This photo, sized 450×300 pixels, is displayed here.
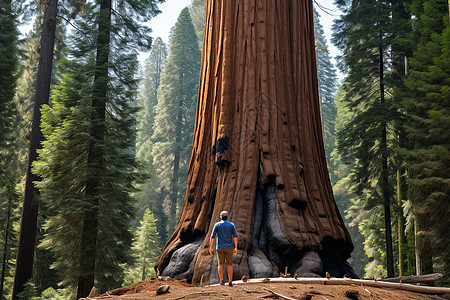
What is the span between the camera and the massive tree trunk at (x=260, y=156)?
18.7 feet

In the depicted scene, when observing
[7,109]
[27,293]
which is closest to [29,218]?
[27,293]

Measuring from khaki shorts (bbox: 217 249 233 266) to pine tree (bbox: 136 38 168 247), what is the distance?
24.2m

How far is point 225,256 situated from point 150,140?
154 feet

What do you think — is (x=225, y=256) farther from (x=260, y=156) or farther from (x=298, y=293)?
(x=260, y=156)

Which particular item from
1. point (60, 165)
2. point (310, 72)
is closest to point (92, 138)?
point (60, 165)

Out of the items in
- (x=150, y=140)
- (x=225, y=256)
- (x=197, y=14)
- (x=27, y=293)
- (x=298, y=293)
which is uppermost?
(x=197, y=14)

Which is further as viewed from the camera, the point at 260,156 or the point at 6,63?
the point at 6,63

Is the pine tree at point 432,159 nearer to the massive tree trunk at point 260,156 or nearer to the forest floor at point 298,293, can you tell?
the massive tree trunk at point 260,156

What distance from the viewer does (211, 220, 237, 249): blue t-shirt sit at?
5.16 metres

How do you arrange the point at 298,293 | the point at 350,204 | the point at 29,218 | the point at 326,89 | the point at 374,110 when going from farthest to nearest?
the point at 326,89 → the point at 350,204 → the point at 374,110 → the point at 29,218 → the point at 298,293

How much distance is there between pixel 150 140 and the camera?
51000 mm

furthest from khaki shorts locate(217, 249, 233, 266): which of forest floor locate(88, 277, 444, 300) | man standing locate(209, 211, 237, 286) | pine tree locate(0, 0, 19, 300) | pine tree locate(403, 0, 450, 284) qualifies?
pine tree locate(0, 0, 19, 300)

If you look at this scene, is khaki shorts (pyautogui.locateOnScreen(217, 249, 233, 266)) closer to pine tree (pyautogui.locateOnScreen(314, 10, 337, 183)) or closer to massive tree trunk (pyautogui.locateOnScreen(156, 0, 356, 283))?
massive tree trunk (pyautogui.locateOnScreen(156, 0, 356, 283))

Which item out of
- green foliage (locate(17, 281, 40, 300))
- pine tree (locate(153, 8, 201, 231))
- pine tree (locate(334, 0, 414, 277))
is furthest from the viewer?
pine tree (locate(153, 8, 201, 231))
